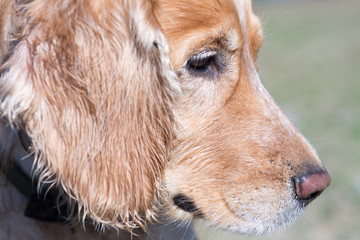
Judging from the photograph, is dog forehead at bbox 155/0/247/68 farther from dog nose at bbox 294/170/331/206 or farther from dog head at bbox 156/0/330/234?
dog nose at bbox 294/170/331/206

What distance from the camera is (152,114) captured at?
2.62 metres

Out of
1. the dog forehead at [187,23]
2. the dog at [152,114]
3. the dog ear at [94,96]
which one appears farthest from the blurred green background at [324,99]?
the dog forehead at [187,23]

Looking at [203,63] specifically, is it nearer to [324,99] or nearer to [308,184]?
[308,184]

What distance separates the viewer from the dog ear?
242 cm

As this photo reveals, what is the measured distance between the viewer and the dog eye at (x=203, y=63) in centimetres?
278

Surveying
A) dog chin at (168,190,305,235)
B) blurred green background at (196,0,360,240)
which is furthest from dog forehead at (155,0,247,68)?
blurred green background at (196,0,360,240)

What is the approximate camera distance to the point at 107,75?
8.21 ft

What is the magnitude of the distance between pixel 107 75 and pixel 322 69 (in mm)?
12614

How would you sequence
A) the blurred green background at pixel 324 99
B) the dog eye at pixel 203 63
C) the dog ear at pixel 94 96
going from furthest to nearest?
the blurred green background at pixel 324 99 < the dog eye at pixel 203 63 < the dog ear at pixel 94 96

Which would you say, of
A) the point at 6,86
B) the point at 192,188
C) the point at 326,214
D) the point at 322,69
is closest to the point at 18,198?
the point at 6,86

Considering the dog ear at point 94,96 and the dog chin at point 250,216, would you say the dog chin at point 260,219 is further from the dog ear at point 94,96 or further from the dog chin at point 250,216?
the dog ear at point 94,96

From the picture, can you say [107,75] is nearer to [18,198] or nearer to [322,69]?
[18,198]

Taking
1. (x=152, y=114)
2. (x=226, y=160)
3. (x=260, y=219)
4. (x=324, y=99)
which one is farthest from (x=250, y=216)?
(x=324, y=99)

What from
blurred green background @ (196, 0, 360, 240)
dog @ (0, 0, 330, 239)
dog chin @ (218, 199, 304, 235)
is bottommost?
blurred green background @ (196, 0, 360, 240)
